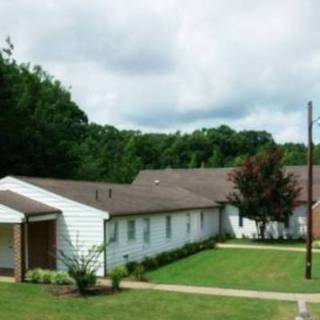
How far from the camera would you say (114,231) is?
2288 centimetres

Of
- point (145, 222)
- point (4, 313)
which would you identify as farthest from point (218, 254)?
point (4, 313)

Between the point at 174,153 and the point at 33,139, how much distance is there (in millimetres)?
52715

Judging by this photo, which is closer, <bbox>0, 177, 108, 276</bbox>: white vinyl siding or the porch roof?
the porch roof

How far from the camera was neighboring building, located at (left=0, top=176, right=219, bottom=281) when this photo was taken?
A: 21.1m

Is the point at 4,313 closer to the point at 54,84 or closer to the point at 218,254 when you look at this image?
the point at 218,254

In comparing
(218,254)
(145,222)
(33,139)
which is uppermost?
(33,139)

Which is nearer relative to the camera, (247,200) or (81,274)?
(81,274)

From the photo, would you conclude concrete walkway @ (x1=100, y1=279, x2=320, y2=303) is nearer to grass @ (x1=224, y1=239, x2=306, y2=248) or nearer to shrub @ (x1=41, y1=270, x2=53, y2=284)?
shrub @ (x1=41, y1=270, x2=53, y2=284)

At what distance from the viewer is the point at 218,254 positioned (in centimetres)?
3075

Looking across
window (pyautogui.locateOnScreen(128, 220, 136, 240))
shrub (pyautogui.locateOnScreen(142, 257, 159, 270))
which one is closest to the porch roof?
window (pyautogui.locateOnScreen(128, 220, 136, 240))

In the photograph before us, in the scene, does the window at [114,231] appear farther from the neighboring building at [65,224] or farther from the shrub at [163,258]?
the shrub at [163,258]

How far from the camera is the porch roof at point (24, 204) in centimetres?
2089

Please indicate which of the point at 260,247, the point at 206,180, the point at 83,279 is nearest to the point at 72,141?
the point at 206,180

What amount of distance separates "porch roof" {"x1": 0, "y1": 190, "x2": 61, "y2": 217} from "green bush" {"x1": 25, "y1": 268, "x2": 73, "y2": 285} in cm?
205
